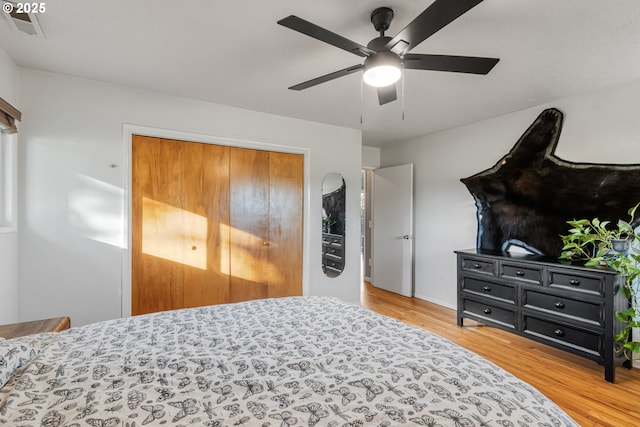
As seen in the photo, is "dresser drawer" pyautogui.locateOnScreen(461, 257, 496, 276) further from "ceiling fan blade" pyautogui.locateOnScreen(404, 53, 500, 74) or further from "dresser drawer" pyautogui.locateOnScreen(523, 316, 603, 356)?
"ceiling fan blade" pyautogui.locateOnScreen(404, 53, 500, 74)

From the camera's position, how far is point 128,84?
2.80 metres

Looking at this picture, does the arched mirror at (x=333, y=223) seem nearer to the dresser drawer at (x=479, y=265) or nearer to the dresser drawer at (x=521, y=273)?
the dresser drawer at (x=479, y=265)

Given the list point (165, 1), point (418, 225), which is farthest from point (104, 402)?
point (418, 225)

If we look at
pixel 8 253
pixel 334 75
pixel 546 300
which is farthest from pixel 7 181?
pixel 546 300

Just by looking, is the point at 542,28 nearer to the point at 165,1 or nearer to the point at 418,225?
the point at 165,1

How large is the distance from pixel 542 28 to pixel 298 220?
9.13 feet

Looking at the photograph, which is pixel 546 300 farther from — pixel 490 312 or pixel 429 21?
pixel 429 21

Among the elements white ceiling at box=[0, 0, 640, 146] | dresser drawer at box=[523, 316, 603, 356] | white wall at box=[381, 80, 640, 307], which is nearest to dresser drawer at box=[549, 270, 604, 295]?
dresser drawer at box=[523, 316, 603, 356]

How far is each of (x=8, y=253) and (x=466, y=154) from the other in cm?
463

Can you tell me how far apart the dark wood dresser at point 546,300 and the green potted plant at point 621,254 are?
0.06 metres

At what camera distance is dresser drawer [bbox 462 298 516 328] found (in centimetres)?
298

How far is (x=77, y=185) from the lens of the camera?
2656 millimetres

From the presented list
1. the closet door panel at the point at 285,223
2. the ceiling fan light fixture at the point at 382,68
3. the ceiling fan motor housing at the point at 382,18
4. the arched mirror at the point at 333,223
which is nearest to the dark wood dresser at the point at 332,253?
the arched mirror at the point at 333,223

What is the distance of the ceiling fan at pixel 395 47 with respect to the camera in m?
1.38
